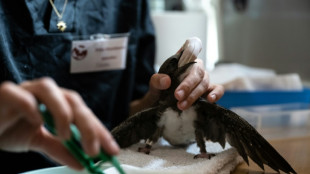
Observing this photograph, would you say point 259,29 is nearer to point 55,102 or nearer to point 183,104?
point 183,104

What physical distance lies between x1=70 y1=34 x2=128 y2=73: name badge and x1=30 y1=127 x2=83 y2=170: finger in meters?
0.42

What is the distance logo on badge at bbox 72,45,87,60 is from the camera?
75 centimetres

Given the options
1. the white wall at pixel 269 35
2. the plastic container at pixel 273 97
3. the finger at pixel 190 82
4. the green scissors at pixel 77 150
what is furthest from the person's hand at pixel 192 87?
the white wall at pixel 269 35

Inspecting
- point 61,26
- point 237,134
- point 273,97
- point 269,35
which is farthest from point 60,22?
point 269,35

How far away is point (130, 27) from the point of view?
86 centimetres

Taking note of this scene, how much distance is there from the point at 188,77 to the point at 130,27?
36 centimetres

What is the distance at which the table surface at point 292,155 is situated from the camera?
0.52 meters

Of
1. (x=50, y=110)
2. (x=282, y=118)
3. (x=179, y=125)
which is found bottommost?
(x=282, y=118)

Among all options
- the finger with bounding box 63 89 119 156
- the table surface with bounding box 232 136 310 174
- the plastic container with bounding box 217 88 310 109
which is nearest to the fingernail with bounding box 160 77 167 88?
the table surface with bounding box 232 136 310 174

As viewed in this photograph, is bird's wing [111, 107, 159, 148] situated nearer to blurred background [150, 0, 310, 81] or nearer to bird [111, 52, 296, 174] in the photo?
bird [111, 52, 296, 174]

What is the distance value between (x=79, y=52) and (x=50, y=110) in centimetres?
48

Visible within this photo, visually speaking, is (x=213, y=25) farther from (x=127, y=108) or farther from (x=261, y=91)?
(x=127, y=108)

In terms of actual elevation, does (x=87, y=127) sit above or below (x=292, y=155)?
above

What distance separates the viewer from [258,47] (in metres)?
1.59
